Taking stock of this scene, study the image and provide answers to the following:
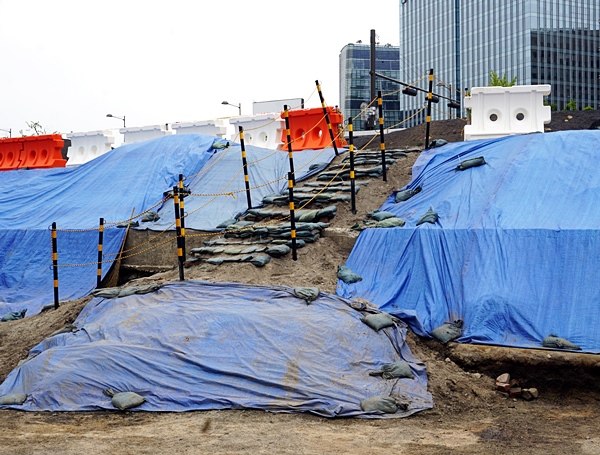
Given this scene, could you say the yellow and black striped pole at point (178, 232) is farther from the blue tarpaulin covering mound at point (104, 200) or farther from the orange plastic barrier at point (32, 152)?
the orange plastic barrier at point (32, 152)

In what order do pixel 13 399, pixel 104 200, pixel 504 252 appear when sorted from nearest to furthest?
pixel 13 399
pixel 504 252
pixel 104 200

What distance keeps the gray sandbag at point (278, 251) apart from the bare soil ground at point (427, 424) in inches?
106

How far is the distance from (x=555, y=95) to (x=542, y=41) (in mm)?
7011

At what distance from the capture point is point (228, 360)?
7988mm

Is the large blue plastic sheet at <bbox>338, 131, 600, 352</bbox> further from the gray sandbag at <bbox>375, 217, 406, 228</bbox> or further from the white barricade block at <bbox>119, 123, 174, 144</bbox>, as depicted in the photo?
the white barricade block at <bbox>119, 123, 174, 144</bbox>

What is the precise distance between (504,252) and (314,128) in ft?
29.1

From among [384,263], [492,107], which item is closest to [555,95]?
[492,107]

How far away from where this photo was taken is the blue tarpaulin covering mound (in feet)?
45.0

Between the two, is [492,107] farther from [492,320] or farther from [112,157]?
[112,157]

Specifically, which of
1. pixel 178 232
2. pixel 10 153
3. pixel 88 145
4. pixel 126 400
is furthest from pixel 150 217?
pixel 10 153

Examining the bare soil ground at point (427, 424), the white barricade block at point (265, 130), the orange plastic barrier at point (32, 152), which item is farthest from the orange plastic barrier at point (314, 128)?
the bare soil ground at point (427, 424)

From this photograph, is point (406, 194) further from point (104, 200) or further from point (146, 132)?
point (146, 132)

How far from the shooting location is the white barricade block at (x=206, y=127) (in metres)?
20.2

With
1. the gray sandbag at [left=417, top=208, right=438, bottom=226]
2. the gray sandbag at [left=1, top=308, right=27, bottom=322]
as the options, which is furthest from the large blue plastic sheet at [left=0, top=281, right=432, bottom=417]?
the gray sandbag at [left=1, top=308, right=27, bottom=322]
